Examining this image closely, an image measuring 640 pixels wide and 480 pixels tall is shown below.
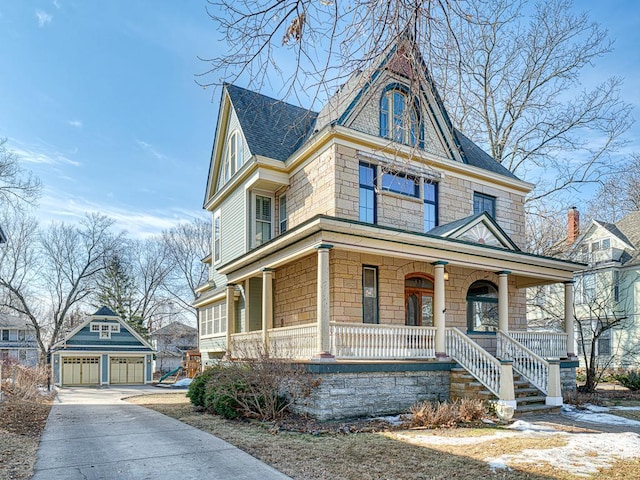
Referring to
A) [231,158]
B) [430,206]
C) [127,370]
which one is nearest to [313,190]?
[430,206]

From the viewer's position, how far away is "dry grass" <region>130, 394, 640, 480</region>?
246 inches

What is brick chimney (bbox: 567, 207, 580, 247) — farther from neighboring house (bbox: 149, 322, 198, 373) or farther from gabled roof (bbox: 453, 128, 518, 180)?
neighboring house (bbox: 149, 322, 198, 373)

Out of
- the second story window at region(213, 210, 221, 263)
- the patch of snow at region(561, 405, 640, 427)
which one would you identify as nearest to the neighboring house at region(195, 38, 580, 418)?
the second story window at region(213, 210, 221, 263)

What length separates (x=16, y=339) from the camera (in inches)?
2032

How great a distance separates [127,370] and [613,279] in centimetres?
3062

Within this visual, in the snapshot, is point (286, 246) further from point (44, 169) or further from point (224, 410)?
point (44, 169)

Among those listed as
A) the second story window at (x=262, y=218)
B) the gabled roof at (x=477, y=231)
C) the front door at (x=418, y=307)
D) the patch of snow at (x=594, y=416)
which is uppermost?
the second story window at (x=262, y=218)

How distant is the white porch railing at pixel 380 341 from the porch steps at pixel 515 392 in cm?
85

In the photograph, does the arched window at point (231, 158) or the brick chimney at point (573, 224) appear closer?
the arched window at point (231, 158)

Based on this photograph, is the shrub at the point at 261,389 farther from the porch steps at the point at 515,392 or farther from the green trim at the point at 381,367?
the porch steps at the point at 515,392

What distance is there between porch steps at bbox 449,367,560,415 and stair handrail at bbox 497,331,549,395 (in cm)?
16

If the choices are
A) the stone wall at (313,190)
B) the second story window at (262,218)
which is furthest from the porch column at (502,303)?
the second story window at (262,218)

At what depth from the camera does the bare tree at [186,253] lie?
46.0 metres

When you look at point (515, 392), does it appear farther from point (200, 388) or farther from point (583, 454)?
point (200, 388)
